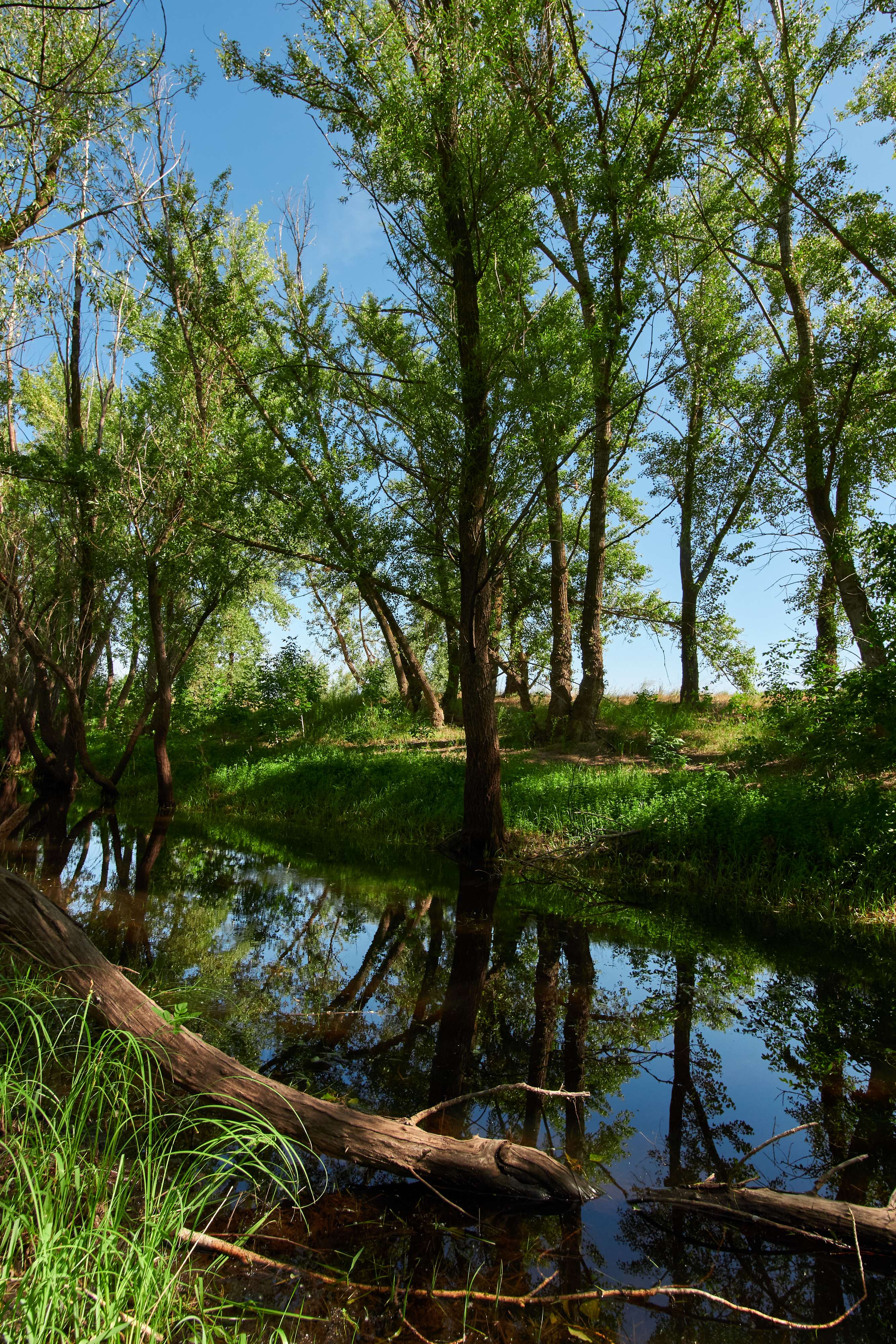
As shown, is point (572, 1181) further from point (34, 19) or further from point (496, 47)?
point (34, 19)

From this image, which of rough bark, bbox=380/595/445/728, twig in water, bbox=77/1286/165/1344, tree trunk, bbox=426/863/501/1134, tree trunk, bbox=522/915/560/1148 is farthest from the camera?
rough bark, bbox=380/595/445/728

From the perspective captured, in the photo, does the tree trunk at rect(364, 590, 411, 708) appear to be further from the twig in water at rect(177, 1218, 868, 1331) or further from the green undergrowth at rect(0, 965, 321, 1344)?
the twig in water at rect(177, 1218, 868, 1331)

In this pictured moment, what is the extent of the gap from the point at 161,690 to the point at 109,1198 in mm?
12597

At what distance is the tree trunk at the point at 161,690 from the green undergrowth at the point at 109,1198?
10947 mm

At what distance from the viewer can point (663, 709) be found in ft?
52.2

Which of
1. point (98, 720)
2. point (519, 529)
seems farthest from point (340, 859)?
point (98, 720)

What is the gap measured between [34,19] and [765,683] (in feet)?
38.9

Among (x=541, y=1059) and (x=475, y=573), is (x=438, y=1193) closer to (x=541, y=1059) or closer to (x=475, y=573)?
(x=541, y=1059)

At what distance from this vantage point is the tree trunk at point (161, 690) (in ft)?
44.5

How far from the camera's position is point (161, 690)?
14.2 meters

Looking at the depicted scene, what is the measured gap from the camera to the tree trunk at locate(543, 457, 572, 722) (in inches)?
594

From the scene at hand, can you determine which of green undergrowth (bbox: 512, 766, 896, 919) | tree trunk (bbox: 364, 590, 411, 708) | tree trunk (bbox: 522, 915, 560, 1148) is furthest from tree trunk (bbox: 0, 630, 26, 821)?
tree trunk (bbox: 522, 915, 560, 1148)

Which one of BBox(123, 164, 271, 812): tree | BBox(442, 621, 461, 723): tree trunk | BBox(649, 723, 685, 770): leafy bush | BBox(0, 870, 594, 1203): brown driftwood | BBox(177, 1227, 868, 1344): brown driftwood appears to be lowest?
BBox(177, 1227, 868, 1344): brown driftwood

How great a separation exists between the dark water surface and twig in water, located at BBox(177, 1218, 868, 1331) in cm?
3
